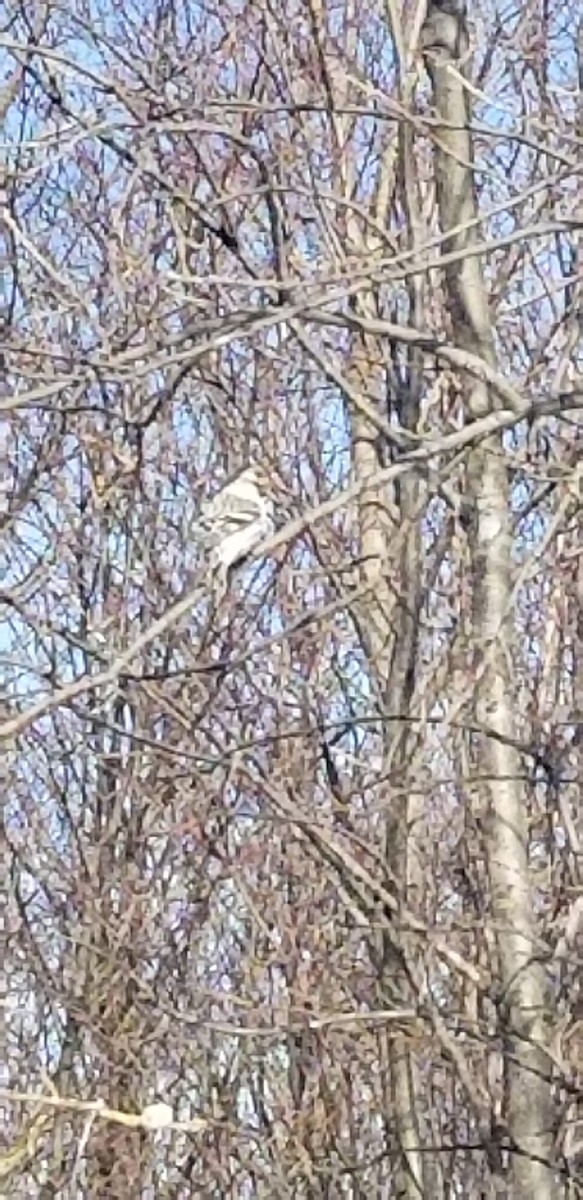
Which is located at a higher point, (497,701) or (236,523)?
(236,523)

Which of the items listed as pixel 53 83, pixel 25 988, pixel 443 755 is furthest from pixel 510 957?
pixel 25 988

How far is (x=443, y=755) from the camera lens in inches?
161

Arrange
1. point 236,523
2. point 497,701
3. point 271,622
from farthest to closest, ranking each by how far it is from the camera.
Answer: point 271,622 → point 497,701 → point 236,523

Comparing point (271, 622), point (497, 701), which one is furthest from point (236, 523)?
point (271, 622)

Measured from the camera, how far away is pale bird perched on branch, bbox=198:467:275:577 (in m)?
3.04

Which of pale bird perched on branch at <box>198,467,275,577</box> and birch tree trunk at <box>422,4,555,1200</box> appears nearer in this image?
pale bird perched on branch at <box>198,467,275,577</box>

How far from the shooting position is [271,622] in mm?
4914

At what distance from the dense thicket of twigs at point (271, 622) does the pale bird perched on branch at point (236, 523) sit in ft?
0.20

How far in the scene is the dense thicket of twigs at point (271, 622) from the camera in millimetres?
3213

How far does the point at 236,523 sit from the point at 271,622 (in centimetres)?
174

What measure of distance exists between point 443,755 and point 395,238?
104cm

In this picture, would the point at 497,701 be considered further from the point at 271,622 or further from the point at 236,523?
the point at 271,622

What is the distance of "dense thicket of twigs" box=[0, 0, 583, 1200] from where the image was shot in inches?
126

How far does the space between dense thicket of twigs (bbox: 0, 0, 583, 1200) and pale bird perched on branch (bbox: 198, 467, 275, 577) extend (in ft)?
0.20
